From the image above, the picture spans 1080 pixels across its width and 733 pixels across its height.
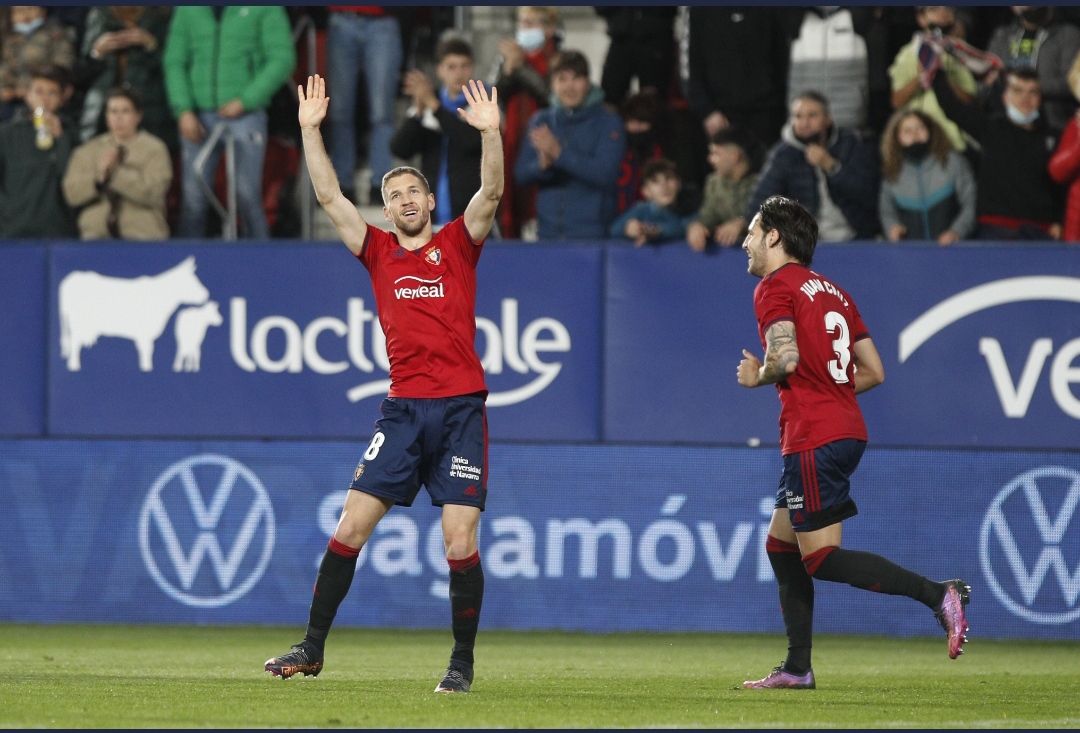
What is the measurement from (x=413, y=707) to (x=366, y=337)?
18.4ft

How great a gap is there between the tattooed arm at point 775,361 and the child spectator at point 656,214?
4638mm

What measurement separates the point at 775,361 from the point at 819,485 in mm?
635

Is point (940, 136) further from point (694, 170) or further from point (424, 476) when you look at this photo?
point (424, 476)

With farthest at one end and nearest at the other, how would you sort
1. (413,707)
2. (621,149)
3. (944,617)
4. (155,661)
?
(621,149)
(155,661)
(944,617)
(413,707)

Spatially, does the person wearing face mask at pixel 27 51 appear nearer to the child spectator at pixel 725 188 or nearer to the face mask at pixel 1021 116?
the child spectator at pixel 725 188

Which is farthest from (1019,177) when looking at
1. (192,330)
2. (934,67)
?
(192,330)

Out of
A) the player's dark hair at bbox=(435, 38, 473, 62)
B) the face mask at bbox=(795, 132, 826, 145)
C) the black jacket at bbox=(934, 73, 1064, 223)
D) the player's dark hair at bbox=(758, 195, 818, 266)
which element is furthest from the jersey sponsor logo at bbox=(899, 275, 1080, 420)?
the player's dark hair at bbox=(758, 195, 818, 266)

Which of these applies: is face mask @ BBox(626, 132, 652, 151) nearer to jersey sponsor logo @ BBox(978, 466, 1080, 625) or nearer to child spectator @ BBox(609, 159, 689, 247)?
child spectator @ BBox(609, 159, 689, 247)

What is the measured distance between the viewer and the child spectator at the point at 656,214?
12.0 metres

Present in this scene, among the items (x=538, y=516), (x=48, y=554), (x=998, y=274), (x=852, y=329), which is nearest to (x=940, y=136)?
(x=998, y=274)

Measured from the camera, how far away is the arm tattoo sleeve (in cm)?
729

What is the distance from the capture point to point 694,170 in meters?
12.8

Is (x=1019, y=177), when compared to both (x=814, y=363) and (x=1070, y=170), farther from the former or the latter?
(x=814, y=363)

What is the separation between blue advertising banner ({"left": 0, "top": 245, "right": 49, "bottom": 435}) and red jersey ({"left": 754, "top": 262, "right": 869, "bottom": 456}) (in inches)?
253
